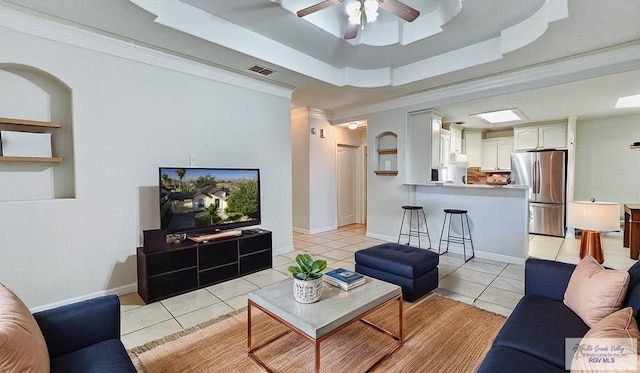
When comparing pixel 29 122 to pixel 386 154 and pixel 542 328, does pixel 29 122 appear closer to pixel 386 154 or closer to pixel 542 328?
pixel 542 328

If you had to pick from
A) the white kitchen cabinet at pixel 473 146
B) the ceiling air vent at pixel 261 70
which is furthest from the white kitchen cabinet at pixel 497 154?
the ceiling air vent at pixel 261 70

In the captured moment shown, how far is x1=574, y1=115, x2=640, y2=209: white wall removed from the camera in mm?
5738

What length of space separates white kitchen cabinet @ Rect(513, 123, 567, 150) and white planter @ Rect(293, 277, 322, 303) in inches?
253

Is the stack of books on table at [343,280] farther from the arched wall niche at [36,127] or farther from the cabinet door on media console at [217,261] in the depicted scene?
the arched wall niche at [36,127]

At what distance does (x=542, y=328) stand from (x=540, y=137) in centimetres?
599

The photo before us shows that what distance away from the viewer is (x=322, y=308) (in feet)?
6.05

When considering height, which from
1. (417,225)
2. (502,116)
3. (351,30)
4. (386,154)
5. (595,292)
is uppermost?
(351,30)

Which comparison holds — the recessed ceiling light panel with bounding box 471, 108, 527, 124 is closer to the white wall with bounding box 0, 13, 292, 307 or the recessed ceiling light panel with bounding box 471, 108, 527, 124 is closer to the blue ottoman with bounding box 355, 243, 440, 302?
the blue ottoman with bounding box 355, 243, 440, 302

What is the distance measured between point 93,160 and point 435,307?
144 inches

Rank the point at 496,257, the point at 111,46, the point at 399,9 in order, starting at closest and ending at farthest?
the point at 399,9
the point at 111,46
the point at 496,257

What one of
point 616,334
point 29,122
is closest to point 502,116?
point 616,334

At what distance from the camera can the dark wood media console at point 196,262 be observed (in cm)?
289

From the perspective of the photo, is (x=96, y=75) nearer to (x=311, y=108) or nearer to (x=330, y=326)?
(x=330, y=326)

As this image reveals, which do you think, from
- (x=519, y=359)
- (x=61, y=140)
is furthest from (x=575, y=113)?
(x=61, y=140)
